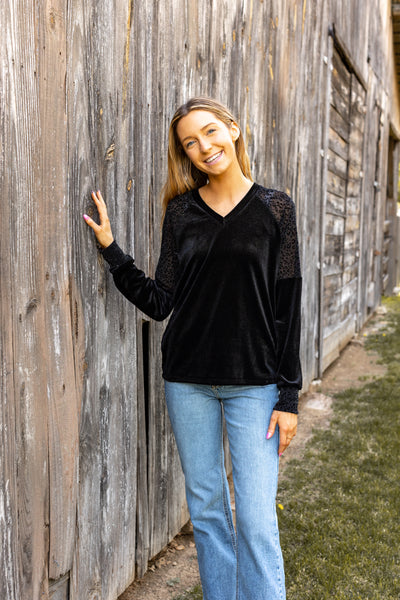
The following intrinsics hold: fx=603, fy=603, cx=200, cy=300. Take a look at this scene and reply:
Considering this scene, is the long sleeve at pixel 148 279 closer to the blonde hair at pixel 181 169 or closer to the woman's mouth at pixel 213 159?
the blonde hair at pixel 181 169

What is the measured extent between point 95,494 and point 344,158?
19.0 feet

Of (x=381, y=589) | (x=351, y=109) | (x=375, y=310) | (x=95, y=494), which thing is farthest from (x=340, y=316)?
(x=95, y=494)

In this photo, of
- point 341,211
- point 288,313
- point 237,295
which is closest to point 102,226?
point 237,295

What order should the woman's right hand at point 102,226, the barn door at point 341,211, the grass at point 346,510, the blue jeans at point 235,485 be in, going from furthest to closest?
the barn door at point 341,211 < the grass at point 346,510 < the woman's right hand at point 102,226 < the blue jeans at point 235,485

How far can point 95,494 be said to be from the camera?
2301 mm

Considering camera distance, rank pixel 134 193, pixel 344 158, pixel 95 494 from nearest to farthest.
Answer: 1. pixel 95 494
2. pixel 134 193
3. pixel 344 158

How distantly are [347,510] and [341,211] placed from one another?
4407 millimetres

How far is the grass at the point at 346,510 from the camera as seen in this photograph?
2660 mm

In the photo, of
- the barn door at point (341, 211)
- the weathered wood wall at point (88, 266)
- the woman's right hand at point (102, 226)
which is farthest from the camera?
→ the barn door at point (341, 211)

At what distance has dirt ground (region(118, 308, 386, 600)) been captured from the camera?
2.69 metres

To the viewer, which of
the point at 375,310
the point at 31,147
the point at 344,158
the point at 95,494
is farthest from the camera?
the point at 375,310

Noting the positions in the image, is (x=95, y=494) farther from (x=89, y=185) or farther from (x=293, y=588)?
(x=89, y=185)

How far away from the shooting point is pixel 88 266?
2.16 m

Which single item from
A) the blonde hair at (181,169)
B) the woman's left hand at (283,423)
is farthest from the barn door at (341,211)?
the woman's left hand at (283,423)
